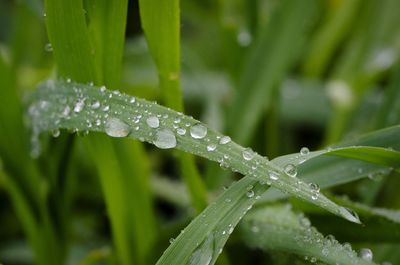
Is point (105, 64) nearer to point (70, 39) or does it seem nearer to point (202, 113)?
point (70, 39)

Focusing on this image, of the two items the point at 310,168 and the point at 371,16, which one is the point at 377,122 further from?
the point at 371,16

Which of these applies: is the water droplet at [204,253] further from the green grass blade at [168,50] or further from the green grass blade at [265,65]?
the green grass blade at [265,65]

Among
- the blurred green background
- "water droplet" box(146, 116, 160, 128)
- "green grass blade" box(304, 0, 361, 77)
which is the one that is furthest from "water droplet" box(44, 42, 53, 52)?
"green grass blade" box(304, 0, 361, 77)

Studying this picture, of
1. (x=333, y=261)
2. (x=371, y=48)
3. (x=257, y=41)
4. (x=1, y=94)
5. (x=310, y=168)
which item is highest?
(x=371, y=48)

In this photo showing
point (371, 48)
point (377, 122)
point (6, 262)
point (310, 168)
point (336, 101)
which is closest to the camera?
point (310, 168)

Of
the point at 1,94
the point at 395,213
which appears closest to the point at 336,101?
the point at 395,213

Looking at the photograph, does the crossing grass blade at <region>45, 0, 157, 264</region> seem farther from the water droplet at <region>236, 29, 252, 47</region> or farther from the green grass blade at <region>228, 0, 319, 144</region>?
the water droplet at <region>236, 29, 252, 47</region>
